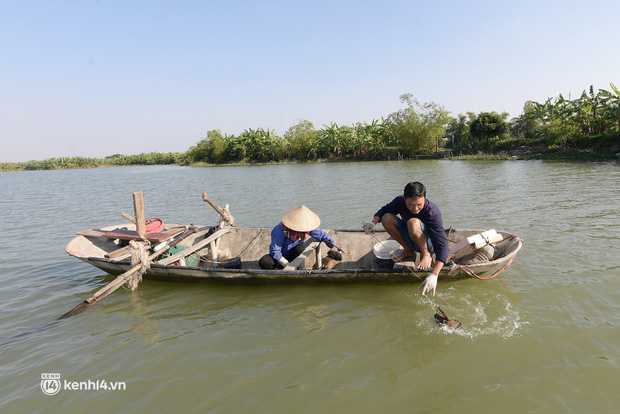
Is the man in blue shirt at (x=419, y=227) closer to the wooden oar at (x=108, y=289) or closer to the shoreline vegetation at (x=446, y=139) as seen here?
the wooden oar at (x=108, y=289)

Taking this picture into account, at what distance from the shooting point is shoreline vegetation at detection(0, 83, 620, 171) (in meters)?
28.5

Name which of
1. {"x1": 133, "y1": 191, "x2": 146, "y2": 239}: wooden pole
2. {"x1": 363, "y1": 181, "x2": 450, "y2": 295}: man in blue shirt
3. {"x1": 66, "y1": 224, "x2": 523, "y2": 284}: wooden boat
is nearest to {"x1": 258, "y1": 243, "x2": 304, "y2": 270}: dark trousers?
{"x1": 66, "y1": 224, "x2": 523, "y2": 284}: wooden boat

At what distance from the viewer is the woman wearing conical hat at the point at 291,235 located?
17.3 feet

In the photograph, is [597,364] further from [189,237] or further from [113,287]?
[189,237]

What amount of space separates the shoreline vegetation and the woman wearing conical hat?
28767 millimetres

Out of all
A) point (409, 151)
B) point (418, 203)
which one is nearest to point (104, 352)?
point (418, 203)

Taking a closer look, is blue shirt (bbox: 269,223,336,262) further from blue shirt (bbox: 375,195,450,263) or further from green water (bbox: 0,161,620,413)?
blue shirt (bbox: 375,195,450,263)

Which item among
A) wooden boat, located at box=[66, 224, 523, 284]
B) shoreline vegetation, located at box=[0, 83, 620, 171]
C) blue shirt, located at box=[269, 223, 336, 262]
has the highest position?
shoreline vegetation, located at box=[0, 83, 620, 171]

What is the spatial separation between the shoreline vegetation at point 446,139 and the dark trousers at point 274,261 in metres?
28.9

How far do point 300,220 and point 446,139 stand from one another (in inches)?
1808

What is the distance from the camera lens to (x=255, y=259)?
6.83 m

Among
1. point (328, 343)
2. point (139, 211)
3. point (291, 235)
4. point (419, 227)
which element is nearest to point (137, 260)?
point (139, 211)

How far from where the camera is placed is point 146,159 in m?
82.4

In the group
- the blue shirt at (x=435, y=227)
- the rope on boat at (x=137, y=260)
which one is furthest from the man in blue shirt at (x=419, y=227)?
the rope on boat at (x=137, y=260)
